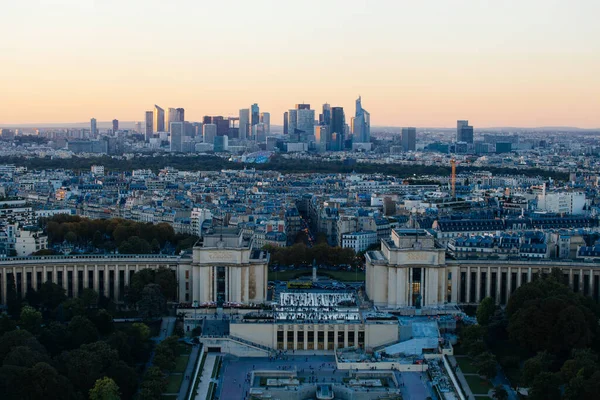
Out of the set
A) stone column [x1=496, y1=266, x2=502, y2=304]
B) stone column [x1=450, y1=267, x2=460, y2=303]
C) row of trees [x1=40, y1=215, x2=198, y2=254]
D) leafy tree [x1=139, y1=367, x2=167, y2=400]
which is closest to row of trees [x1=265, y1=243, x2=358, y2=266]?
row of trees [x1=40, y1=215, x2=198, y2=254]

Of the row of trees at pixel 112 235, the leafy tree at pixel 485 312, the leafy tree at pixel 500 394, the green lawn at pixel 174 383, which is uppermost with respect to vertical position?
the row of trees at pixel 112 235

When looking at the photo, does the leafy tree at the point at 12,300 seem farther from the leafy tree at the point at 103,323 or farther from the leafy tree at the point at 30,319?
the leafy tree at the point at 103,323

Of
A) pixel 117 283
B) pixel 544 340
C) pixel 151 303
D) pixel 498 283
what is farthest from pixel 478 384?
pixel 117 283

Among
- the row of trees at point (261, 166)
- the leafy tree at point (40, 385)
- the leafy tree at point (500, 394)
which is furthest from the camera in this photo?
the row of trees at point (261, 166)

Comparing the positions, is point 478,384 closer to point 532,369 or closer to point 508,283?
point 532,369

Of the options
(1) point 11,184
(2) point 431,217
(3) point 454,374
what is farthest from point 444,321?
(1) point 11,184

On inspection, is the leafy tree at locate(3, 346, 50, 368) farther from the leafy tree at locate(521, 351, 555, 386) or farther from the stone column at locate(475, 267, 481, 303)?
the stone column at locate(475, 267, 481, 303)

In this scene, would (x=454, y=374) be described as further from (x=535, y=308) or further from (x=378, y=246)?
(x=378, y=246)

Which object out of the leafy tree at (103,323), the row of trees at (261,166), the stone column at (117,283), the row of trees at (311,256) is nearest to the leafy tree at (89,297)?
the stone column at (117,283)
